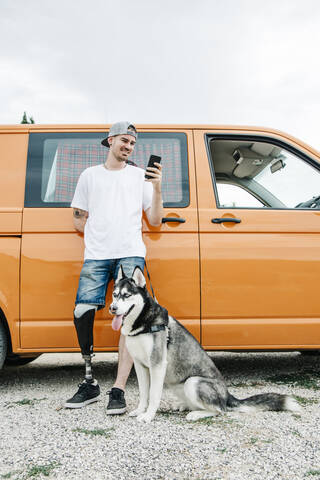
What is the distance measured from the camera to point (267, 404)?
2748 millimetres

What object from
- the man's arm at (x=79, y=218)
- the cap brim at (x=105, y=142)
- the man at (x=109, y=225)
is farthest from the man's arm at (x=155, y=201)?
the cap brim at (x=105, y=142)

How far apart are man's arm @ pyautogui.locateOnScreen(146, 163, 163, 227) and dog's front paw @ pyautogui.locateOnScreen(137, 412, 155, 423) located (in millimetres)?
1396

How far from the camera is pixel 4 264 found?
3334 millimetres

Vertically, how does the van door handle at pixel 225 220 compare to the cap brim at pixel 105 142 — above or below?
below

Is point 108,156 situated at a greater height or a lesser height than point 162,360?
greater

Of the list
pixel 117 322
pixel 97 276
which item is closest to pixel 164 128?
pixel 97 276

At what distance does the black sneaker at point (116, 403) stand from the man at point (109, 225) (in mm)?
15

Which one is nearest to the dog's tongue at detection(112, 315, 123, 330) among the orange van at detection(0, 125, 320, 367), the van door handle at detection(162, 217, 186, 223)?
the orange van at detection(0, 125, 320, 367)

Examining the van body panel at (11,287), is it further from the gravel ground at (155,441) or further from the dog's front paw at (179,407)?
the dog's front paw at (179,407)

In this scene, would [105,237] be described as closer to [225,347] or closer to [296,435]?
[225,347]

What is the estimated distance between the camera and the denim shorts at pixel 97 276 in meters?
3.09

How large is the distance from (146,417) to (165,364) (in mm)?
349

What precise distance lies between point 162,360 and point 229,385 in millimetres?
1093

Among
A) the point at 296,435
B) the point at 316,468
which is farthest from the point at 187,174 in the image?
the point at 316,468
